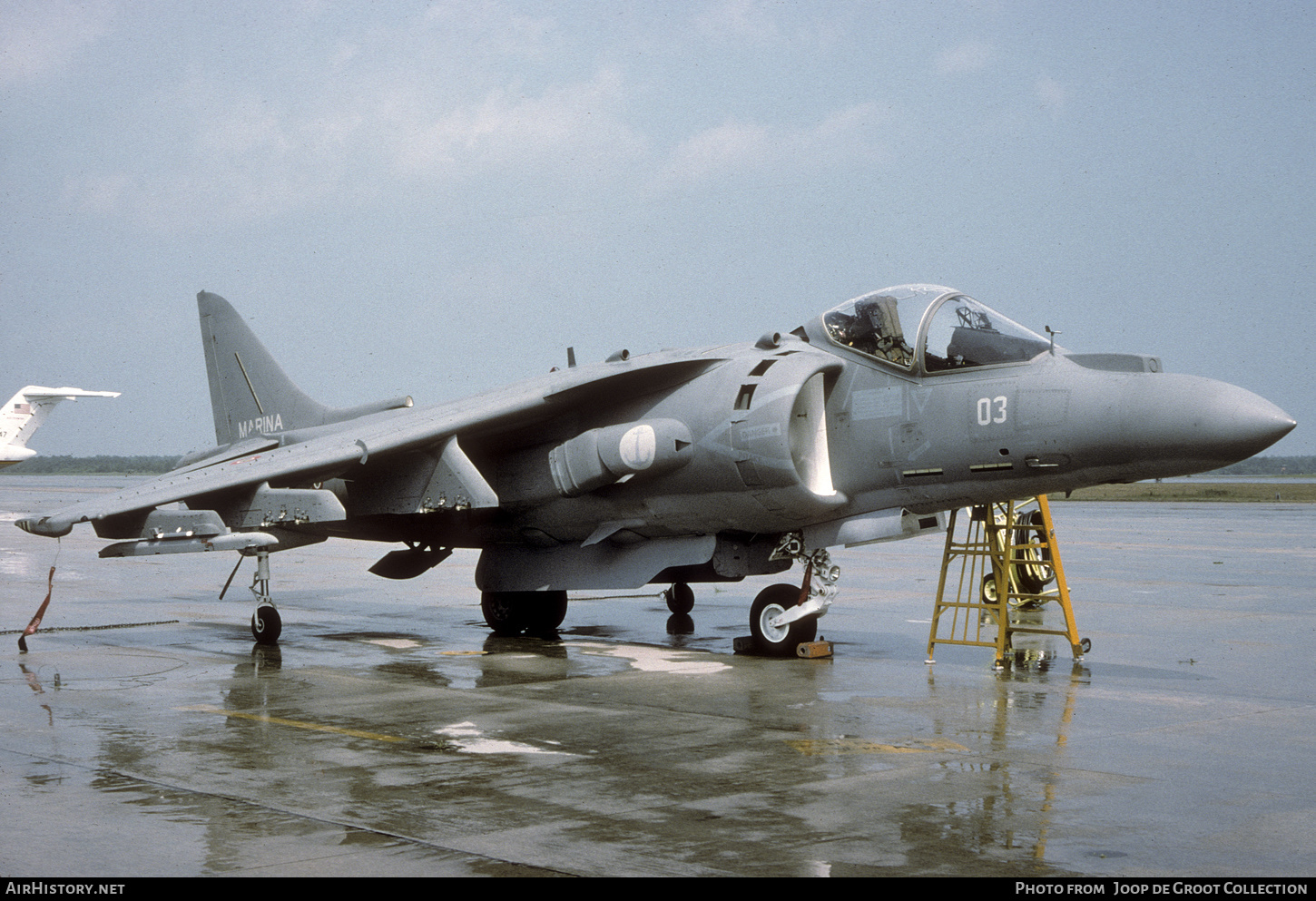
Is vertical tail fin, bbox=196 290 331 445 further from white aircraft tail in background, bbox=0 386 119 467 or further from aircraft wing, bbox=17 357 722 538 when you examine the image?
white aircraft tail in background, bbox=0 386 119 467

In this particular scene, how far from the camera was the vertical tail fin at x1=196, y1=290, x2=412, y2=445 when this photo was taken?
1500cm

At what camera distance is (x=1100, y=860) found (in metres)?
4.71

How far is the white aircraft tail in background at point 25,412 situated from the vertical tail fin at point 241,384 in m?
44.2

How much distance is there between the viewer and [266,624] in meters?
11.8

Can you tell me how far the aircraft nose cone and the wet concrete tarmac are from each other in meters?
1.76

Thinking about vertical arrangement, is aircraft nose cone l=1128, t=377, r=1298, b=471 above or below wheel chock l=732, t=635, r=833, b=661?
above

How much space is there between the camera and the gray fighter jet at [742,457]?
369 inches

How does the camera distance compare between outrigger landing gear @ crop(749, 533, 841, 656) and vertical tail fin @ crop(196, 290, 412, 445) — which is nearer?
outrigger landing gear @ crop(749, 533, 841, 656)

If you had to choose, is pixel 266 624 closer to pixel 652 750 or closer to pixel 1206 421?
pixel 652 750

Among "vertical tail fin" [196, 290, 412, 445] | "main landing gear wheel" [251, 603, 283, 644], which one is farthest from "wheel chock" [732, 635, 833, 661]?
"vertical tail fin" [196, 290, 412, 445]

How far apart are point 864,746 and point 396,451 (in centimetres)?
577

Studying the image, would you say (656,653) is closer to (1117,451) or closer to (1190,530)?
(1117,451)
